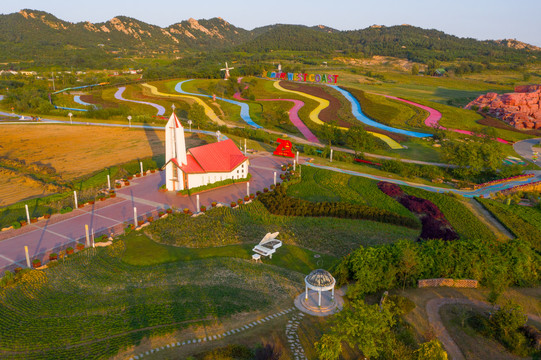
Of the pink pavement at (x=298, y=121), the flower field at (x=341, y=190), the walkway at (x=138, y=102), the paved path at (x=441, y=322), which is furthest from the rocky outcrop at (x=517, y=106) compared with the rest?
the walkway at (x=138, y=102)

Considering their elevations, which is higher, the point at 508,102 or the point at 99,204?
the point at 508,102

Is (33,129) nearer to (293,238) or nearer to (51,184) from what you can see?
(51,184)

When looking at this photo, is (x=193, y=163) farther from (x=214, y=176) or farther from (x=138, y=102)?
(x=138, y=102)

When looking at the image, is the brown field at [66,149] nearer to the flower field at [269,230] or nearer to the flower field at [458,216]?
the flower field at [269,230]

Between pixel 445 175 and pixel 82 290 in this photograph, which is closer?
pixel 82 290

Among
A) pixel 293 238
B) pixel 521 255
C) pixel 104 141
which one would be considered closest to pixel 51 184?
pixel 104 141

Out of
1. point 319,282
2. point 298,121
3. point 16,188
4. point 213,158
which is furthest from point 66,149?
point 319,282

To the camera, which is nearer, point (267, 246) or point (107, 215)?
point (267, 246)
